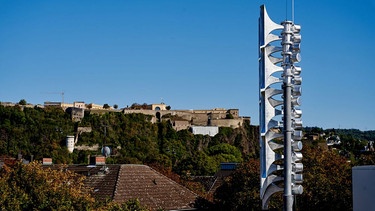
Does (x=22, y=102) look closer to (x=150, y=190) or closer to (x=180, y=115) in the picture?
(x=180, y=115)

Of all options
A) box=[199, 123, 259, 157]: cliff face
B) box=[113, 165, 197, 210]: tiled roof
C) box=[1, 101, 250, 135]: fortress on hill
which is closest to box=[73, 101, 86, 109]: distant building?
box=[1, 101, 250, 135]: fortress on hill

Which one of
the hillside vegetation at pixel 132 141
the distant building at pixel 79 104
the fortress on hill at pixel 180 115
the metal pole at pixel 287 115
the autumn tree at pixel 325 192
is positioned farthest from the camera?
the distant building at pixel 79 104

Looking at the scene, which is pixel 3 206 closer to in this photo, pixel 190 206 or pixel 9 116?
pixel 190 206

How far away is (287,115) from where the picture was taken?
895cm

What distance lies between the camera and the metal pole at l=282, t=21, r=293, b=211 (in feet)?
28.8

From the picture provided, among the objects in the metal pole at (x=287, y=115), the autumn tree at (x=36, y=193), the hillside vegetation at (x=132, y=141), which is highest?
the hillside vegetation at (x=132, y=141)

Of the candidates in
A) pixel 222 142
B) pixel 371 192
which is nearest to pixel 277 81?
pixel 371 192

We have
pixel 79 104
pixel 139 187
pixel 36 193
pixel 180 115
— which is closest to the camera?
pixel 36 193

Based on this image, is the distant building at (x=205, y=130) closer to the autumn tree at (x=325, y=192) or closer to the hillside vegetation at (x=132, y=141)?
the hillside vegetation at (x=132, y=141)

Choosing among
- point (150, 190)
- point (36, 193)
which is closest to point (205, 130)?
point (150, 190)

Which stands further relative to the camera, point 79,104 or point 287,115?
point 79,104

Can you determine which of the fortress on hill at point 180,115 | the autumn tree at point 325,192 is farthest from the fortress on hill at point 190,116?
the autumn tree at point 325,192

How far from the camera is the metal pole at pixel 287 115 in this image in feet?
28.8

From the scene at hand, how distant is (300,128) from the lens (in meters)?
9.12
